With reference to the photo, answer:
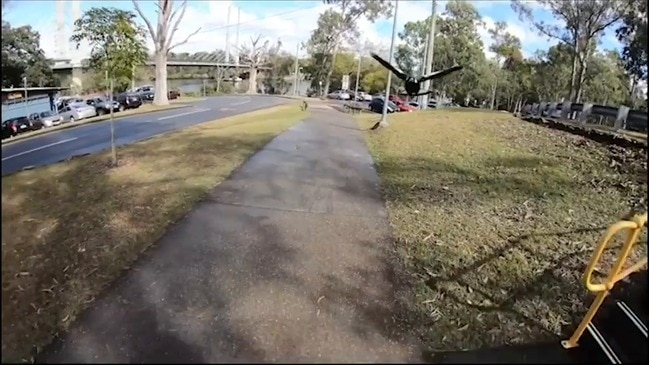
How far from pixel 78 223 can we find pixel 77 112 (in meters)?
1.56

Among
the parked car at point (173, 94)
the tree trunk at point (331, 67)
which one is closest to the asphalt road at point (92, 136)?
the parked car at point (173, 94)

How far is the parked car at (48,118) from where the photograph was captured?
11.8 feet

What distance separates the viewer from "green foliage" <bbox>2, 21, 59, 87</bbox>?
302 cm

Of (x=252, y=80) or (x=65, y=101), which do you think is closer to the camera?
(x=65, y=101)

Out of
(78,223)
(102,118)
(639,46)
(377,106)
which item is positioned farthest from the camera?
(377,106)

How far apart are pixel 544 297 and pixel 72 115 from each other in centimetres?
464

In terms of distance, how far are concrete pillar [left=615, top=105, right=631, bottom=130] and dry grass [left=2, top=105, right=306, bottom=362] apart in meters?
4.95

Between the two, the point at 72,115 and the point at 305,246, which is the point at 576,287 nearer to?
the point at 305,246

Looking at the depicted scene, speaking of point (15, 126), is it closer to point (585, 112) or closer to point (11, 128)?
point (11, 128)

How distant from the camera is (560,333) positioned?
137 inches

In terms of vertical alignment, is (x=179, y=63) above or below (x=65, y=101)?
above

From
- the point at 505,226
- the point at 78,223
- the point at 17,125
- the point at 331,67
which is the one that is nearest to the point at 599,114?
the point at 505,226

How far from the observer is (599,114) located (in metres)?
8.03

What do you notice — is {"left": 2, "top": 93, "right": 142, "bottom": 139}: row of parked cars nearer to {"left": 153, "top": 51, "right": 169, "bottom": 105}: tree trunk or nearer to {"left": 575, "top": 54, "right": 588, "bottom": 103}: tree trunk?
{"left": 153, "top": 51, "right": 169, "bottom": 105}: tree trunk
